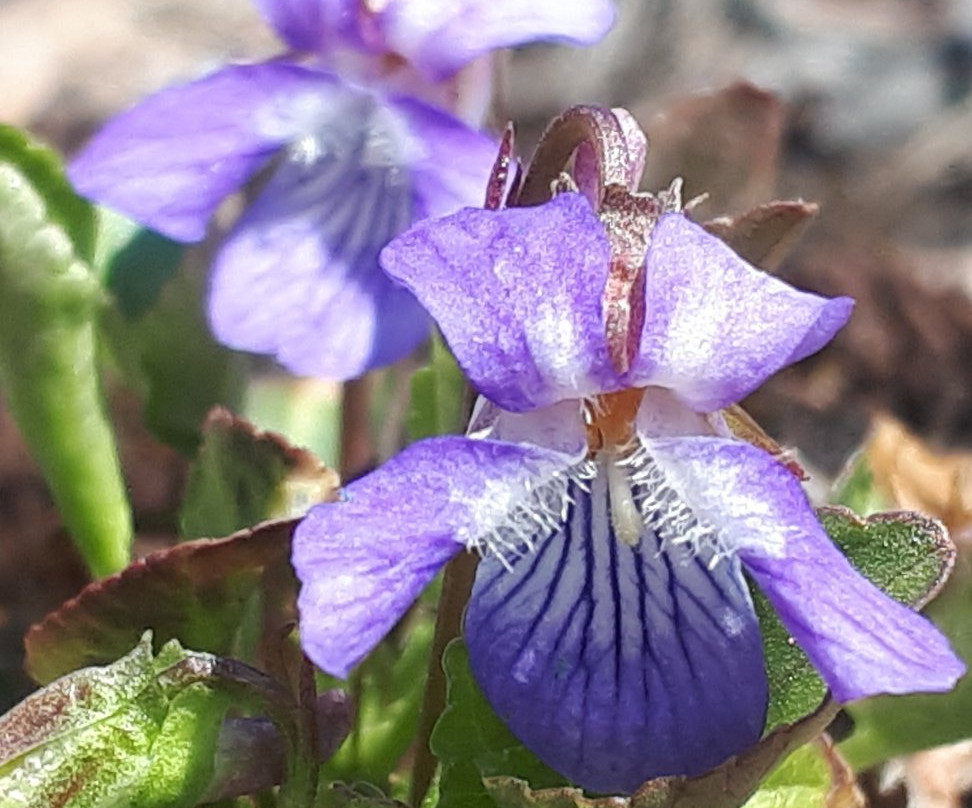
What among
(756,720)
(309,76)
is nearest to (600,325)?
(756,720)

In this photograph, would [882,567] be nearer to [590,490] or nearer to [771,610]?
[771,610]

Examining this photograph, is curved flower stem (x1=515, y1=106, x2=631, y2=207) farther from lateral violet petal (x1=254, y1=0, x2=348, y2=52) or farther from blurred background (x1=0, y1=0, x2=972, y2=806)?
blurred background (x1=0, y1=0, x2=972, y2=806)

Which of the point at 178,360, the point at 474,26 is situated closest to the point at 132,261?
the point at 178,360

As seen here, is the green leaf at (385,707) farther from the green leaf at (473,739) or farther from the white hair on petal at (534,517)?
the white hair on petal at (534,517)

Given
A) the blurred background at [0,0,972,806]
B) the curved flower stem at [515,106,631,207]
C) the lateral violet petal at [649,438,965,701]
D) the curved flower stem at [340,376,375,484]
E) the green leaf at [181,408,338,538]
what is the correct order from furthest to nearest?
the blurred background at [0,0,972,806] → the curved flower stem at [340,376,375,484] → the green leaf at [181,408,338,538] → the curved flower stem at [515,106,631,207] → the lateral violet petal at [649,438,965,701]

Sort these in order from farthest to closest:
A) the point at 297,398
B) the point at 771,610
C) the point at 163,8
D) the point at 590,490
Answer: the point at 163,8, the point at 297,398, the point at 771,610, the point at 590,490

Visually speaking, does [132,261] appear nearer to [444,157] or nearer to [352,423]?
[352,423]

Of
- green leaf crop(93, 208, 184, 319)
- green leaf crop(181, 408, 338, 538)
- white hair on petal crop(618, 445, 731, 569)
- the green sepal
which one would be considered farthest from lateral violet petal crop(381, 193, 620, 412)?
green leaf crop(93, 208, 184, 319)
